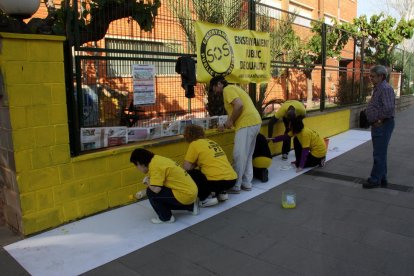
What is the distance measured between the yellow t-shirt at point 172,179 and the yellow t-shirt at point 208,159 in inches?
16.7

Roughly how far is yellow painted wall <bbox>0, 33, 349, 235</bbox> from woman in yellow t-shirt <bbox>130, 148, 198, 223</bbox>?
27.5 inches

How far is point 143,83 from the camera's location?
4988 mm

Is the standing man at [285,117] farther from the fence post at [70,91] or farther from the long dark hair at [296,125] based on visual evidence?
the fence post at [70,91]

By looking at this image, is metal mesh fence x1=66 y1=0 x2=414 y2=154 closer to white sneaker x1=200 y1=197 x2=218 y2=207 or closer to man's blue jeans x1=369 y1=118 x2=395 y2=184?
white sneaker x1=200 y1=197 x2=218 y2=207

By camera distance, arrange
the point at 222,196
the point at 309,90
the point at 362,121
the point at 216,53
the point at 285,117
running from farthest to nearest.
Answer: the point at 362,121 < the point at 309,90 < the point at 285,117 < the point at 216,53 < the point at 222,196

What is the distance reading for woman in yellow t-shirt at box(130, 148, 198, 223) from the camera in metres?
3.94

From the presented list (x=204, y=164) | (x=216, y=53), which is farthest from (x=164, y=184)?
(x=216, y=53)

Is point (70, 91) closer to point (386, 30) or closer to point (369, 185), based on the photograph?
point (369, 185)

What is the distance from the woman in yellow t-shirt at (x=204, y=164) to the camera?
458 cm

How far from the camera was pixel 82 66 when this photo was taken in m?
4.38

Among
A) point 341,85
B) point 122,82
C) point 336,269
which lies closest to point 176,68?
point 122,82

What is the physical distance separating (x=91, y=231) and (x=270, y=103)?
16.7 feet

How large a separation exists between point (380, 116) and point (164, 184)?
3.20 m

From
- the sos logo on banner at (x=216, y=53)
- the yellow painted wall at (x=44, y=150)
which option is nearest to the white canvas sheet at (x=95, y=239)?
the yellow painted wall at (x=44, y=150)
